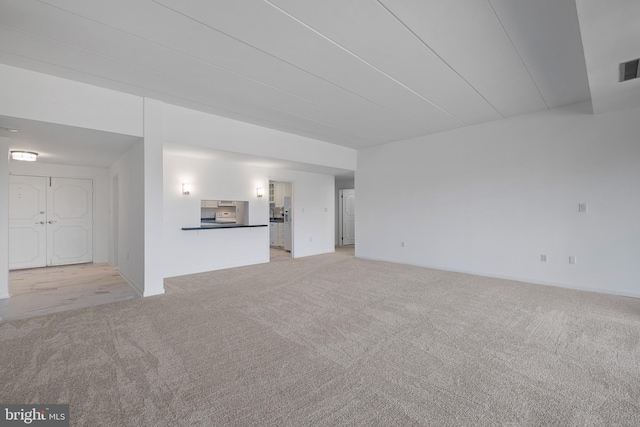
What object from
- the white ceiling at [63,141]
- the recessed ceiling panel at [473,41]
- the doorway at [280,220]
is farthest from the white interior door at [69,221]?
the recessed ceiling panel at [473,41]

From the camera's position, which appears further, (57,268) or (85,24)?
(57,268)

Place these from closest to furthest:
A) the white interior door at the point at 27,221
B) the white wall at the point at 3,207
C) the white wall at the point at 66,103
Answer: the white wall at the point at 66,103 < the white wall at the point at 3,207 < the white interior door at the point at 27,221

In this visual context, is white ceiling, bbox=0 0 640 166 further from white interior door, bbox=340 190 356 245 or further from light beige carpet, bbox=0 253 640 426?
white interior door, bbox=340 190 356 245

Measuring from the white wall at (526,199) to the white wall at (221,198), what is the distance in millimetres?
2174

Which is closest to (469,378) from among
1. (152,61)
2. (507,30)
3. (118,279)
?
(507,30)

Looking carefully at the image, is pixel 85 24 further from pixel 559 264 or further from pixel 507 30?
pixel 559 264

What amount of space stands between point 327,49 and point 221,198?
4105 millimetres

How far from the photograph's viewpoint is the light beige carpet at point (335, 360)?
5.52ft

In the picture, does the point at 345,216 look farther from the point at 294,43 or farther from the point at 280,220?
the point at 294,43

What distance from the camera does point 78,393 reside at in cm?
184

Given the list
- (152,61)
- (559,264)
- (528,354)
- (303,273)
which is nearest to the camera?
(528,354)

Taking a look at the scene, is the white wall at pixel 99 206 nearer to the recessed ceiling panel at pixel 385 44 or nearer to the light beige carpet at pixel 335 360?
the light beige carpet at pixel 335 360

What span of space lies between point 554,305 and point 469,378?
7.97 ft

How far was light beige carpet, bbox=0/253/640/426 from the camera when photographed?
1.68 metres
